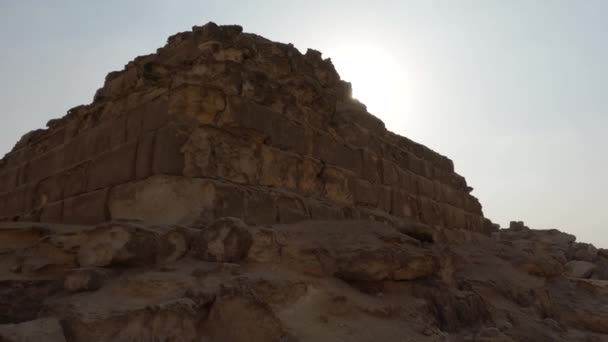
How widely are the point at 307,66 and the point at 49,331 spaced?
502 centimetres

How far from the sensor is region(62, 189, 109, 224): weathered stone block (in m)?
4.71

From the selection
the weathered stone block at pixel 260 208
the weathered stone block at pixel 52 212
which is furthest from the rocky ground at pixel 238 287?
the weathered stone block at pixel 52 212

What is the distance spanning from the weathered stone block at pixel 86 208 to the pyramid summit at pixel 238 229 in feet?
0.09

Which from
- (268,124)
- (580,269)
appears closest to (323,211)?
(268,124)

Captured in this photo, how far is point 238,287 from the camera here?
289 cm

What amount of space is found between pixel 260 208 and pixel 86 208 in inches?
76.2

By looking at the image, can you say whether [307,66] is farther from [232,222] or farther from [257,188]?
[232,222]

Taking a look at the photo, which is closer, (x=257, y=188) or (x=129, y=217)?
(x=129, y=217)

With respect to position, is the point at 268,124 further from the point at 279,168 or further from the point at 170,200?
the point at 170,200

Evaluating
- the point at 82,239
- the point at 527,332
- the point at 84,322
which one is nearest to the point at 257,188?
the point at 82,239

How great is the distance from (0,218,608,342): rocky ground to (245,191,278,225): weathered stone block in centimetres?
23

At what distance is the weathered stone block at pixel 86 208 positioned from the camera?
4.71m

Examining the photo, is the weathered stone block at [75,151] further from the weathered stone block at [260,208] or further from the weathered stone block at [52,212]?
the weathered stone block at [260,208]

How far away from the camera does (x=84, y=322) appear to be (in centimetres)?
233
